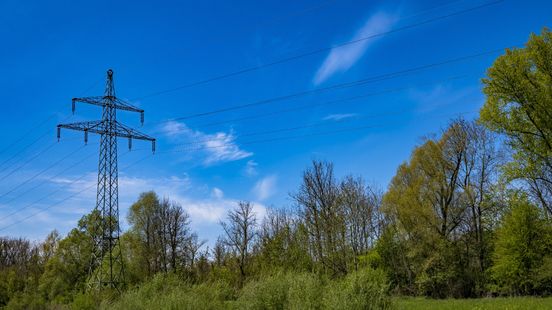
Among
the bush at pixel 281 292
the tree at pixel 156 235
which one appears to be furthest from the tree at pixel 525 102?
the tree at pixel 156 235

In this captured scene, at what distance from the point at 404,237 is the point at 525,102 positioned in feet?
70.0

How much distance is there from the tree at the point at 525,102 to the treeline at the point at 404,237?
7 cm

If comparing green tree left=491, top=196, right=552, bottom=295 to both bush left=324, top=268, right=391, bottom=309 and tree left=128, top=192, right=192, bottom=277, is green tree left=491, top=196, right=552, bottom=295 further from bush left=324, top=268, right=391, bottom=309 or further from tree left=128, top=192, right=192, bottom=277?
tree left=128, top=192, right=192, bottom=277

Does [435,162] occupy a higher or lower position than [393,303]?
higher

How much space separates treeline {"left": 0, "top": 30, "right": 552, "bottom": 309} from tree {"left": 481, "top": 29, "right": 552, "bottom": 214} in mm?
67

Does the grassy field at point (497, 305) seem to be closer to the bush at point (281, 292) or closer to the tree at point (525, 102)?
the bush at point (281, 292)

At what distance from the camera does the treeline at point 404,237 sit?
26562 mm

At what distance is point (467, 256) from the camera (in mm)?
39969

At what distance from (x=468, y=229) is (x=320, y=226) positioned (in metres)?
14.0

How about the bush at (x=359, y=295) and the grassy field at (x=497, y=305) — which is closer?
the bush at (x=359, y=295)

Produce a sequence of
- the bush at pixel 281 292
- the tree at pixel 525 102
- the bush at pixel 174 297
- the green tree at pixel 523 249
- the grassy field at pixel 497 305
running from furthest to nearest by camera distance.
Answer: the green tree at pixel 523 249 < the tree at pixel 525 102 < the bush at pixel 174 297 < the grassy field at pixel 497 305 < the bush at pixel 281 292

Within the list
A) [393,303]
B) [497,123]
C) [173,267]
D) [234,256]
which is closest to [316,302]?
[393,303]

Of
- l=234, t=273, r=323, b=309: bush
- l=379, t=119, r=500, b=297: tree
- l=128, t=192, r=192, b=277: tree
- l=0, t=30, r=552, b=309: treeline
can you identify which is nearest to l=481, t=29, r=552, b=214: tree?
l=0, t=30, r=552, b=309: treeline

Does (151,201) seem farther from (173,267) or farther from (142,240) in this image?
(173,267)
